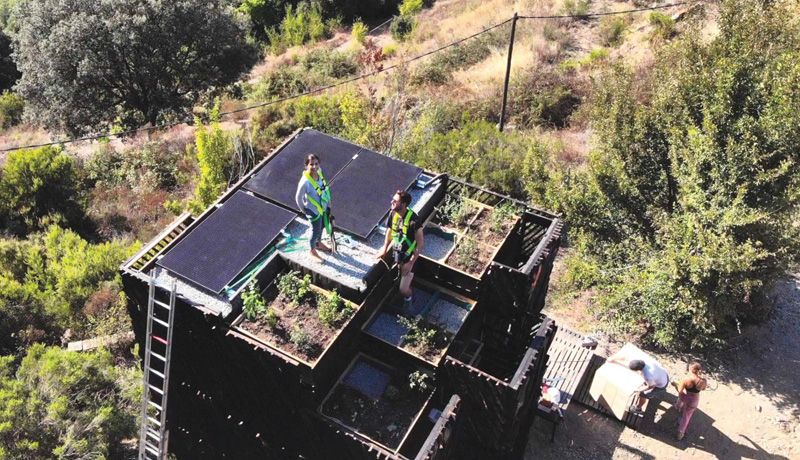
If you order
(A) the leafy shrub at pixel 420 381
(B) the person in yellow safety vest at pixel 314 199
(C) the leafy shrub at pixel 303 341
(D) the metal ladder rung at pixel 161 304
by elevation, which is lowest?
(A) the leafy shrub at pixel 420 381

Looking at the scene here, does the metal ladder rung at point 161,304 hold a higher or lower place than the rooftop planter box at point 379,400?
higher

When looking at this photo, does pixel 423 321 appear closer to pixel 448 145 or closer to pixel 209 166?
pixel 209 166

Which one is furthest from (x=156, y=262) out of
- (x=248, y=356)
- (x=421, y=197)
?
(x=421, y=197)

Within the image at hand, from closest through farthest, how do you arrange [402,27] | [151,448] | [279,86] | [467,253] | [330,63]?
1. [151,448]
2. [467,253]
3. [279,86]
4. [330,63]
5. [402,27]

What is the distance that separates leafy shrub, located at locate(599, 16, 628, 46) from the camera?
27.2 m

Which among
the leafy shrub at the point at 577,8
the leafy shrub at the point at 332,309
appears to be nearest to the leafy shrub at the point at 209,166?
the leafy shrub at the point at 332,309

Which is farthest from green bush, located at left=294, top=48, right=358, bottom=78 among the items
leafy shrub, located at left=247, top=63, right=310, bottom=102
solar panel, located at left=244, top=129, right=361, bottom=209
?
solar panel, located at left=244, top=129, right=361, bottom=209

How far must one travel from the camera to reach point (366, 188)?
10.9 meters

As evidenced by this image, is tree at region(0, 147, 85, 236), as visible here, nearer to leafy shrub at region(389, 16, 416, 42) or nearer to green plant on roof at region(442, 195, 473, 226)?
green plant on roof at region(442, 195, 473, 226)

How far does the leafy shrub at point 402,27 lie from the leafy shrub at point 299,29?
16.2ft

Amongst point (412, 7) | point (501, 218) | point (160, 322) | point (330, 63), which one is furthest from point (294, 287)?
point (412, 7)

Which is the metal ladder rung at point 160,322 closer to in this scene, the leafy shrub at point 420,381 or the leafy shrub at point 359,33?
the leafy shrub at point 420,381

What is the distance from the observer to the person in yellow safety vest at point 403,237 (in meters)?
9.24

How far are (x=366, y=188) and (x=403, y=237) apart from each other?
6.26 feet
